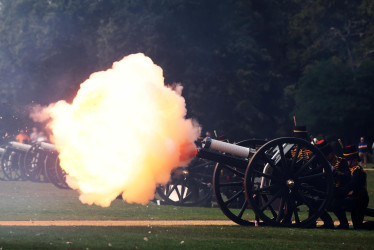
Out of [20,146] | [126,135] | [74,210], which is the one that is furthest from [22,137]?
[126,135]

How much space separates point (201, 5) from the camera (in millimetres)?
54750

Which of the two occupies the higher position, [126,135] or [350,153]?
[126,135]

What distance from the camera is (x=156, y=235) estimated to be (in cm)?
1521

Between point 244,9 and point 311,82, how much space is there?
6.97m

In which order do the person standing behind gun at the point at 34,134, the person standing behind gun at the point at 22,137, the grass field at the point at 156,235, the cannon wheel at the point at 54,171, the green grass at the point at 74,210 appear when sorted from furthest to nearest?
1. the person standing behind gun at the point at 22,137
2. the person standing behind gun at the point at 34,134
3. the cannon wheel at the point at 54,171
4. the green grass at the point at 74,210
5. the grass field at the point at 156,235

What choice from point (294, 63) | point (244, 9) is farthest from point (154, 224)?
point (294, 63)

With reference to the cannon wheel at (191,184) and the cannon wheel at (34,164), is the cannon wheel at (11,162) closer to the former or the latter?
the cannon wheel at (34,164)

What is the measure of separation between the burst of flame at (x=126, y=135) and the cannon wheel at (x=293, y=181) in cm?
171

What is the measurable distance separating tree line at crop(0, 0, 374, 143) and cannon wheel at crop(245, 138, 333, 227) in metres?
30.5

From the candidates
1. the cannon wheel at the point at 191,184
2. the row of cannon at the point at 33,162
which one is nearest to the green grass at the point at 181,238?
the cannon wheel at the point at 191,184

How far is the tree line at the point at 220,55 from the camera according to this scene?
49906 mm

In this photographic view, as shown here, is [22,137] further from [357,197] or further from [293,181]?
[357,197]

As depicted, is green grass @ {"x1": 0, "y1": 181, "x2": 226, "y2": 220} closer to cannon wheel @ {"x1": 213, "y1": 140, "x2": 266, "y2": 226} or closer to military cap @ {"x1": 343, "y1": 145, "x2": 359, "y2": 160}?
cannon wheel @ {"x1": 213, "y1": 140, "x2": 266, "y2": 226}

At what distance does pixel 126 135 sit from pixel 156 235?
295 centimetres
